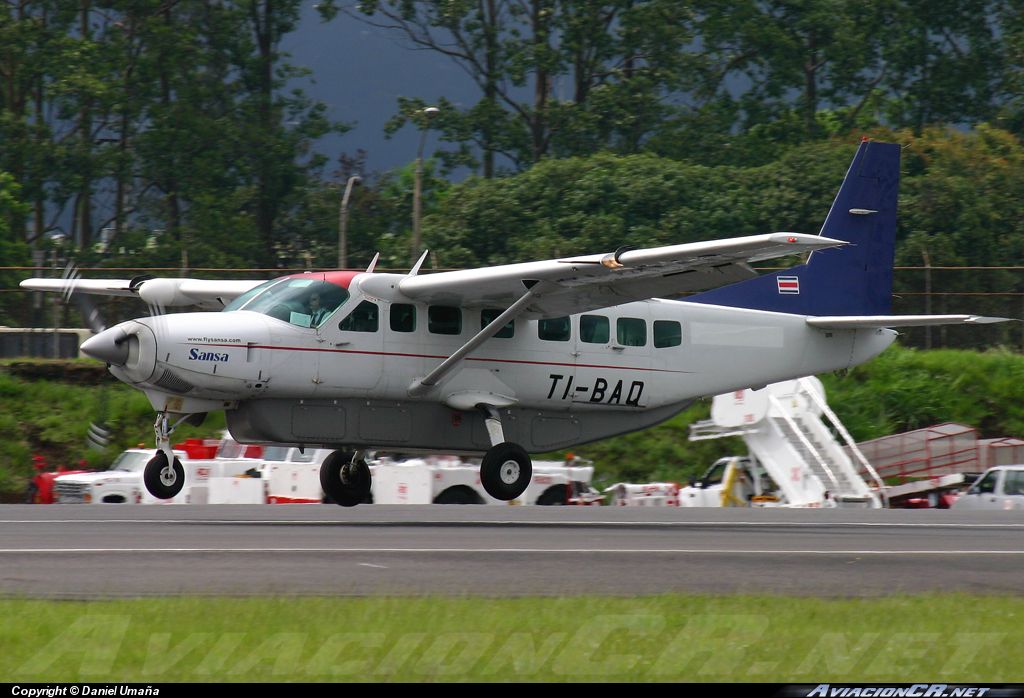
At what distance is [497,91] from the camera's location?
54.1 metres

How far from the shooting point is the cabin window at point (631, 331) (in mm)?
19391

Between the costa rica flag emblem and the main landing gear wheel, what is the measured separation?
6619mm

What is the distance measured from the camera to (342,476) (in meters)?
18.9

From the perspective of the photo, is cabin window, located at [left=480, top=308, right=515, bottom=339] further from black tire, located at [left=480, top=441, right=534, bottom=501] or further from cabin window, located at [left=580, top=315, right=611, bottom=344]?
black tire, located at [left=480, top=441, right=534, bottom=501]

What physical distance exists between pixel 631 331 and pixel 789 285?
8.79 ft

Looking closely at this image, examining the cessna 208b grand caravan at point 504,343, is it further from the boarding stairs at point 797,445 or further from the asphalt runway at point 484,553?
the boarding stairs at point 797,445

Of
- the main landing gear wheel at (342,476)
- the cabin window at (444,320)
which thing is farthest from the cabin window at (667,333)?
the main landing gear wheel at (342,476)

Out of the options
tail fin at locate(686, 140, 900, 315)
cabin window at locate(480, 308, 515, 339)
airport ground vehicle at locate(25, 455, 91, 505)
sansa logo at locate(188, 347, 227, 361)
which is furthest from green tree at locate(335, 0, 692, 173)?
sansa logo at locate(188, 347, 227, 361)

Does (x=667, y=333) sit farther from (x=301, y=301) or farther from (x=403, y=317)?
(x=301, y=301)

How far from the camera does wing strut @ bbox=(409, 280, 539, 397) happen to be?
17500 millimetres

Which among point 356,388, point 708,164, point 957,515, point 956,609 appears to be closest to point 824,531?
point 957,515

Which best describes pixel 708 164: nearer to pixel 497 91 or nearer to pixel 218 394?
pixel 497 91

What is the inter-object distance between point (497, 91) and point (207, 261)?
13.9 m

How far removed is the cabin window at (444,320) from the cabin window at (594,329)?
187 centimetres
